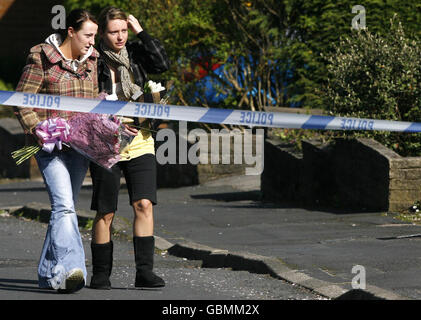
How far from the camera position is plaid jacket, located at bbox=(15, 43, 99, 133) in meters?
7.19

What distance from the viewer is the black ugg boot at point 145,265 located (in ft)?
24.1

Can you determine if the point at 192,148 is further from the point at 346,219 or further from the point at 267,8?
the point at 346,219

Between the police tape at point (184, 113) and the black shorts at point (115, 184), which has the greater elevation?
the police tape at point (184, 113)

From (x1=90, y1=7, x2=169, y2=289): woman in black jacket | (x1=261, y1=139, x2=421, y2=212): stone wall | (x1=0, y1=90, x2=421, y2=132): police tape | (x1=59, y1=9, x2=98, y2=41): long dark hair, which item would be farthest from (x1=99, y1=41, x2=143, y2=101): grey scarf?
(x1=261, y1=139, x2=421, y2=212): stone wall

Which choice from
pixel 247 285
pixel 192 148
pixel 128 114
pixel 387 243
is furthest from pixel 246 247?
pixel 192 148

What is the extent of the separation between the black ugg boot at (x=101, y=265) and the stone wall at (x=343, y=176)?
558 centimetres

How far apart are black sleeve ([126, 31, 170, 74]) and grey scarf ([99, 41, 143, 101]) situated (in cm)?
15

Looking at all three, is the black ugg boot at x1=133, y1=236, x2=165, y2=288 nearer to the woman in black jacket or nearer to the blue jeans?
the woman in black jacket

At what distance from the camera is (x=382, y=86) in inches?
542

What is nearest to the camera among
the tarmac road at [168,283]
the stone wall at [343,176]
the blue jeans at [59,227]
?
the tarmac road at [168,283]

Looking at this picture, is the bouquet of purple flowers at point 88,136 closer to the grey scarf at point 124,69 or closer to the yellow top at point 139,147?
the yellow top at point 139,147

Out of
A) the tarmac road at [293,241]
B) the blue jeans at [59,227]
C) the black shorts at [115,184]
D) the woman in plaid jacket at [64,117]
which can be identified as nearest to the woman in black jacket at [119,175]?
the black shorts at [115,184]
